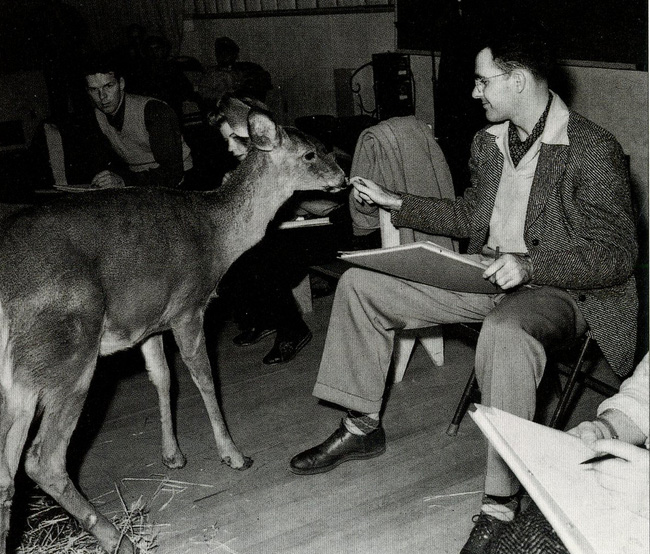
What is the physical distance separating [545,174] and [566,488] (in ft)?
5.53

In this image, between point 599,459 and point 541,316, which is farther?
point 541,316

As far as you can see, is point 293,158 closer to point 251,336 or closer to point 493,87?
point 493,87

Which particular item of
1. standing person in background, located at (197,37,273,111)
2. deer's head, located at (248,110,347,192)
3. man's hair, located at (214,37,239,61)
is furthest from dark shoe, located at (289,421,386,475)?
man's hair, located at (214,37,239,61)

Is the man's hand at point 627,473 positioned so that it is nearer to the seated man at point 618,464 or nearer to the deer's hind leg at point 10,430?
the seated man at point 618,464

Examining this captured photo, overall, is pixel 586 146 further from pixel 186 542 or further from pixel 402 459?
pixel 186 542

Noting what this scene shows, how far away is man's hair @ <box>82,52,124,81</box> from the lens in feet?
15.3

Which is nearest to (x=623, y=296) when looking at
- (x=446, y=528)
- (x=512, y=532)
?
(x=446, y=528)

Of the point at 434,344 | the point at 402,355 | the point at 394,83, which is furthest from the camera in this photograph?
the point at 394,83

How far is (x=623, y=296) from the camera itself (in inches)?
113

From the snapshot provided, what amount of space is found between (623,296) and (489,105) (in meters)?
0.99

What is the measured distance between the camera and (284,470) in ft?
11.1

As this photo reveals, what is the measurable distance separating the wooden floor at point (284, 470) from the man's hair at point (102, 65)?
1.98 m

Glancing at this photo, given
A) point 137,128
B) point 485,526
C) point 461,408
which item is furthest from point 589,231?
point 137,128

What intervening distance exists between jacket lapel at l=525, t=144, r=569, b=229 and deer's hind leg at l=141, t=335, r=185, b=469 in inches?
75.6
